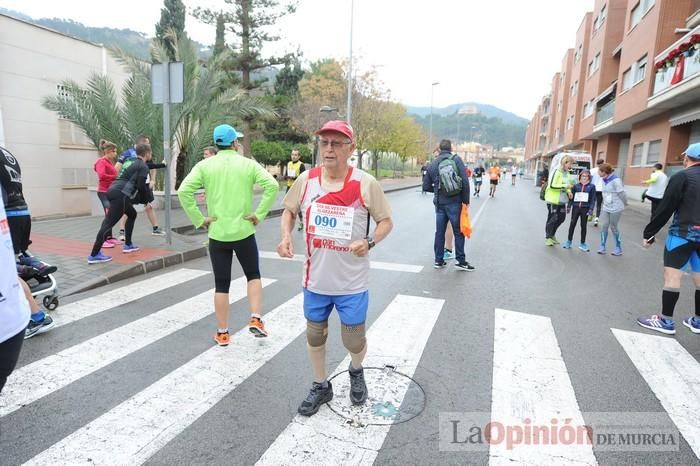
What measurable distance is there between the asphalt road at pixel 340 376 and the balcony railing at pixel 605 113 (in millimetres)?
22848

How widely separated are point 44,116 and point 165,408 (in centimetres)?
1359

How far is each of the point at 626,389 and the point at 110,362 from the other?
4.14 m

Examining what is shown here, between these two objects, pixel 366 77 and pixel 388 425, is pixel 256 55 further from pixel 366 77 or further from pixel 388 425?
pixel 388 425

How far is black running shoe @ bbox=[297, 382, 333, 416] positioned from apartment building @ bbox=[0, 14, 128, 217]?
41.1 ft

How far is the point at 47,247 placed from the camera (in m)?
7.51

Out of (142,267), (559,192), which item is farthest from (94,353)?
(559,192)

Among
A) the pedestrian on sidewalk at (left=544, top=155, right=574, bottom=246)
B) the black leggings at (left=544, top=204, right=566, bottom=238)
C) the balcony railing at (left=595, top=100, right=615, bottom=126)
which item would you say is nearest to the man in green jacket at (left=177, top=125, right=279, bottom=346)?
the pedestrian on sidewalk at (left=544, top=155, right=574, bottom=246)

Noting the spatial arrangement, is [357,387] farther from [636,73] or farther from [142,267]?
[636,73]

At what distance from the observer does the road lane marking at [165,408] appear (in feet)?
8.34

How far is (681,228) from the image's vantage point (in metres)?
4.38

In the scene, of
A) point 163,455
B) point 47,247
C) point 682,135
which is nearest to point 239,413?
point 163,455

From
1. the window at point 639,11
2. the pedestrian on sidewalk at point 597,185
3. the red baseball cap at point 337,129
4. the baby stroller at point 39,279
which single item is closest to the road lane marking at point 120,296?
the baby stroller at point 39,279

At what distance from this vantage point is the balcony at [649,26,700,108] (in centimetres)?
1433

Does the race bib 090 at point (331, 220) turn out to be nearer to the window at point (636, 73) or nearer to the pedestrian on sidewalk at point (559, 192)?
the pedestrian on sidewalk at point (559, 192)
